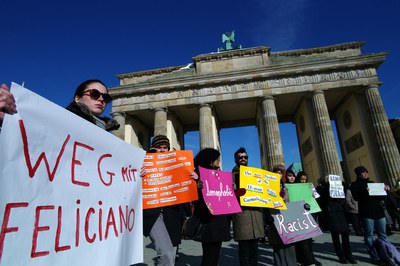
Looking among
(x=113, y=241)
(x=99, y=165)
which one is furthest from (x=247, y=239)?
(x=99, y=165)

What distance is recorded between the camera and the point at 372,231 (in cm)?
500

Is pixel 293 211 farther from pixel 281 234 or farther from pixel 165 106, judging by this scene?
pixel 165 106

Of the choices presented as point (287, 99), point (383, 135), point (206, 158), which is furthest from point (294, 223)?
point (287, 99)

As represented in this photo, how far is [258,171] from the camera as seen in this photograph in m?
3.96

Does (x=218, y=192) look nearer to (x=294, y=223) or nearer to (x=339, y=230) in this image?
(x=294, y=223)

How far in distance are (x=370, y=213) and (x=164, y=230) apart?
4.79 m

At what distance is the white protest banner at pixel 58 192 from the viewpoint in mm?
982

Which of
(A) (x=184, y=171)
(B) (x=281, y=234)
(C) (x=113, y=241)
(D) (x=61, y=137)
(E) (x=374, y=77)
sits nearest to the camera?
(D) (x=61, y=137)

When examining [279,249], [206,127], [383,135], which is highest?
[206,127]

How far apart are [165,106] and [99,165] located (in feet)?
64.2

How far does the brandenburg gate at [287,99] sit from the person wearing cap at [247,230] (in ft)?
49.3

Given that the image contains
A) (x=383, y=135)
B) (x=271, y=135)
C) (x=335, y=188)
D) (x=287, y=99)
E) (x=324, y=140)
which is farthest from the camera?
(x=287, y=99)

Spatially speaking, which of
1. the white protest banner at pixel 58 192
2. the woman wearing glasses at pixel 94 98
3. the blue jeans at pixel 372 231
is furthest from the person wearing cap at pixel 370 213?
the woman wearing glasses at pixel 94 98

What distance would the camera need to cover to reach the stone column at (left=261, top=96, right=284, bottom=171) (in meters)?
18.2
